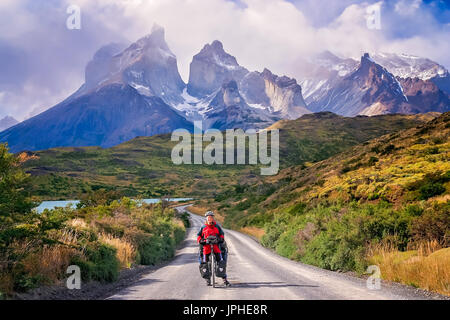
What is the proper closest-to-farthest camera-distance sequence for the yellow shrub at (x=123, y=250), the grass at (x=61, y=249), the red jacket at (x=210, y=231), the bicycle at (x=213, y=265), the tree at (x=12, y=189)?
1. the grass at (x=61, y=249)
2. the tree at (x=12, y=189)
3. the bicycle at (x=213, y=265)
4. the red jacket at (x=210, y=231)
5. the yellow shrub at (x=123, y=250)

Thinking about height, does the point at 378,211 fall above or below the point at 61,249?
above

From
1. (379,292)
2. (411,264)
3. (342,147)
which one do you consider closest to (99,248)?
(379,292)

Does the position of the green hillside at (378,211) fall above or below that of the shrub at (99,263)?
above

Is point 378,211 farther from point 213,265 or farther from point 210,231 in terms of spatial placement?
point 213,265

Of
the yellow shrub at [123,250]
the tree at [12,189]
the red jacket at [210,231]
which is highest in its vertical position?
the tree at [12,189]

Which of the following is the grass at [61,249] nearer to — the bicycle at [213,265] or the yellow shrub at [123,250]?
the yellow shrub at [123,250]

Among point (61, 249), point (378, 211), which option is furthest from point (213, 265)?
point (378, 211)

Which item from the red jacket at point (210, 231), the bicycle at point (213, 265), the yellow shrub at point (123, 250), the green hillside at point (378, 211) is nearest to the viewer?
the bicycle at point (213, 265)

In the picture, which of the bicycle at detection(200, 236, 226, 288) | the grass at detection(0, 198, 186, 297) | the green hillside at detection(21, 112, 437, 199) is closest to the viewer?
the grass at detection(0, 198, 186, 297)

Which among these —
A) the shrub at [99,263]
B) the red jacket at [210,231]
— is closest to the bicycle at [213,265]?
the red jacket at [210,231]

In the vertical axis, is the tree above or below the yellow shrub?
above

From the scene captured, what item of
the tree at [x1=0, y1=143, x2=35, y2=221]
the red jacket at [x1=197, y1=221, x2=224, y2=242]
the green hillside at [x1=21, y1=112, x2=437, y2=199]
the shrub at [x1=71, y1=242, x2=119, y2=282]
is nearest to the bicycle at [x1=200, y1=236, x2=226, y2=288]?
the red jacket at [x1=197, y1=221, x2=224, y2=242]

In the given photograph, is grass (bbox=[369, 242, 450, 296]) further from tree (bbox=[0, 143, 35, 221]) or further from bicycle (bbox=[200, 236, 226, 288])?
tree (bbox=[0, 143, 35, 221])
